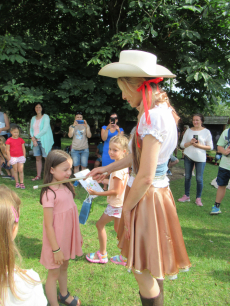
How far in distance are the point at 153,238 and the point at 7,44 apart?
5.75 m

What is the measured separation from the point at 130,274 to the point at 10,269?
184 cm

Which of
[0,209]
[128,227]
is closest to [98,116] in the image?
[128,227]

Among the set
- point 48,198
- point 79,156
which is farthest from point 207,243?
point 79,156

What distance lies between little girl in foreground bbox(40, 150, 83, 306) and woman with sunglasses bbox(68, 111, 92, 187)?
404cm

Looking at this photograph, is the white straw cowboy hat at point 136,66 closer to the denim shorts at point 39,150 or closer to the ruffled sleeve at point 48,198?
the ruffled sleeve at point 48,198

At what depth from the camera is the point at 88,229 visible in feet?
12.2

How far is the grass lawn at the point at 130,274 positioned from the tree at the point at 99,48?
2.96 m

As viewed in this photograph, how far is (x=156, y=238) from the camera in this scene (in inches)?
63.4

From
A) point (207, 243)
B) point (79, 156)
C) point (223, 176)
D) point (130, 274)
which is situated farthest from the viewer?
point (79, 156)

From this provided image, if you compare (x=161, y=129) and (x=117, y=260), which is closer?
(x=161, y=129)

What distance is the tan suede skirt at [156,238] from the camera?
1.61 meters

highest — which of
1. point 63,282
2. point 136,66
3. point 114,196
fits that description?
point 136,66

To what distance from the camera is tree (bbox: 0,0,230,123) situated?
5.57 m

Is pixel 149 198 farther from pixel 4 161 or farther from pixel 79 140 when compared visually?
pixel 4 161
